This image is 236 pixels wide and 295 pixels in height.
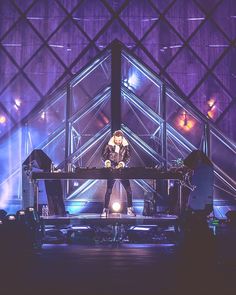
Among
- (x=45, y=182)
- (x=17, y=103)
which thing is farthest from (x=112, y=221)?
(x=17, y=103)

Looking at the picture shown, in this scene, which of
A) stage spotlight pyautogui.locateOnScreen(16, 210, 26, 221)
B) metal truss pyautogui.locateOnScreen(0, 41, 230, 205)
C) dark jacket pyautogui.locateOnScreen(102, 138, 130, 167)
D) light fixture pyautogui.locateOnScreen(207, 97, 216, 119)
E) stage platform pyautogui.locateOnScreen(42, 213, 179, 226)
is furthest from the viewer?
light fixture pyautogui.locateOnScreen(207, 97, 216, 119)

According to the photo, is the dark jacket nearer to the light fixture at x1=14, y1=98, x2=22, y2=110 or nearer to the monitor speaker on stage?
the monitor speaker on stage

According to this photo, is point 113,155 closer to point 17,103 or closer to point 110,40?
point 17,103

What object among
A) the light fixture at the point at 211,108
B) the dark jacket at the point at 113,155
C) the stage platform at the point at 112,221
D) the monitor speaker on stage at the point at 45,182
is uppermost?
the light fixture at the point at 211,108

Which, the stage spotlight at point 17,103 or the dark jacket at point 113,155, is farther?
the stage spotlight at point 17,103

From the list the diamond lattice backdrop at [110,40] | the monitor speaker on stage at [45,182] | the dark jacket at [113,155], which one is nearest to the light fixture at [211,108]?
the diamond lattice backdrop at [110,40]

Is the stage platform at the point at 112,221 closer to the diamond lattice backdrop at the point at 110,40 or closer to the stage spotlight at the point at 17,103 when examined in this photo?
the diamond lattice backdrop at the point at 110,40

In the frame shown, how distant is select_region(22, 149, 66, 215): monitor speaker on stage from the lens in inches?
251

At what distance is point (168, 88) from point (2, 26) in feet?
21.9

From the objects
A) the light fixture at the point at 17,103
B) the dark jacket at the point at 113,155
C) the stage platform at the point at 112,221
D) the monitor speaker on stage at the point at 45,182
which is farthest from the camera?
the light fixture at the point at 17,103

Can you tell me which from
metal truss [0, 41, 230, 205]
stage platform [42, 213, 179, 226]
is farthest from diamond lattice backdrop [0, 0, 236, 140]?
stage platform [42, 213, 179, 226]

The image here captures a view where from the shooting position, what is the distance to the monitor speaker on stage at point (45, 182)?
638 centimetres

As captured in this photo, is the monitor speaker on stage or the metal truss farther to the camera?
the metal truss

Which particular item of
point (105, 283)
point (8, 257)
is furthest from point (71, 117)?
point (105, 283)
